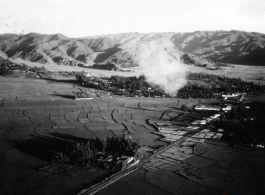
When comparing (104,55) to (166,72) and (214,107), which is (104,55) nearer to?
(166,72)

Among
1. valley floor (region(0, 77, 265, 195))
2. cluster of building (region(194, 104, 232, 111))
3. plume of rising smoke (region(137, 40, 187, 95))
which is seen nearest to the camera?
valley floor (region(0, 77, 265, 195))

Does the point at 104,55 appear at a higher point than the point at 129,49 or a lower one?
lower

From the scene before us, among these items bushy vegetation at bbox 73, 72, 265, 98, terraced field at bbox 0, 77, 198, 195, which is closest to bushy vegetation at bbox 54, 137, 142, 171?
terraced field at bbox 0, 77, 198, 195

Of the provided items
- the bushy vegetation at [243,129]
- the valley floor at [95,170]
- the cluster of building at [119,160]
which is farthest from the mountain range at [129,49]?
the cluster of building at [119,160]

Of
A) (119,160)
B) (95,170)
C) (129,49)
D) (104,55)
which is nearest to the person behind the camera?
(95,170)

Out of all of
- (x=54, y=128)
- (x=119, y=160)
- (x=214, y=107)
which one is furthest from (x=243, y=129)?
(x=54, y=128)

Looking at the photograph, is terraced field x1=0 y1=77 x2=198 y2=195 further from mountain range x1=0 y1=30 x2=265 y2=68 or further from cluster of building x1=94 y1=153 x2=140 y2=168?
mountain range x1=0 y1=30 x2=265 y2=68

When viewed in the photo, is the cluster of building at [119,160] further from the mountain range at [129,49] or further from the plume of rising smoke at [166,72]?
the mountain range at [129,49]
